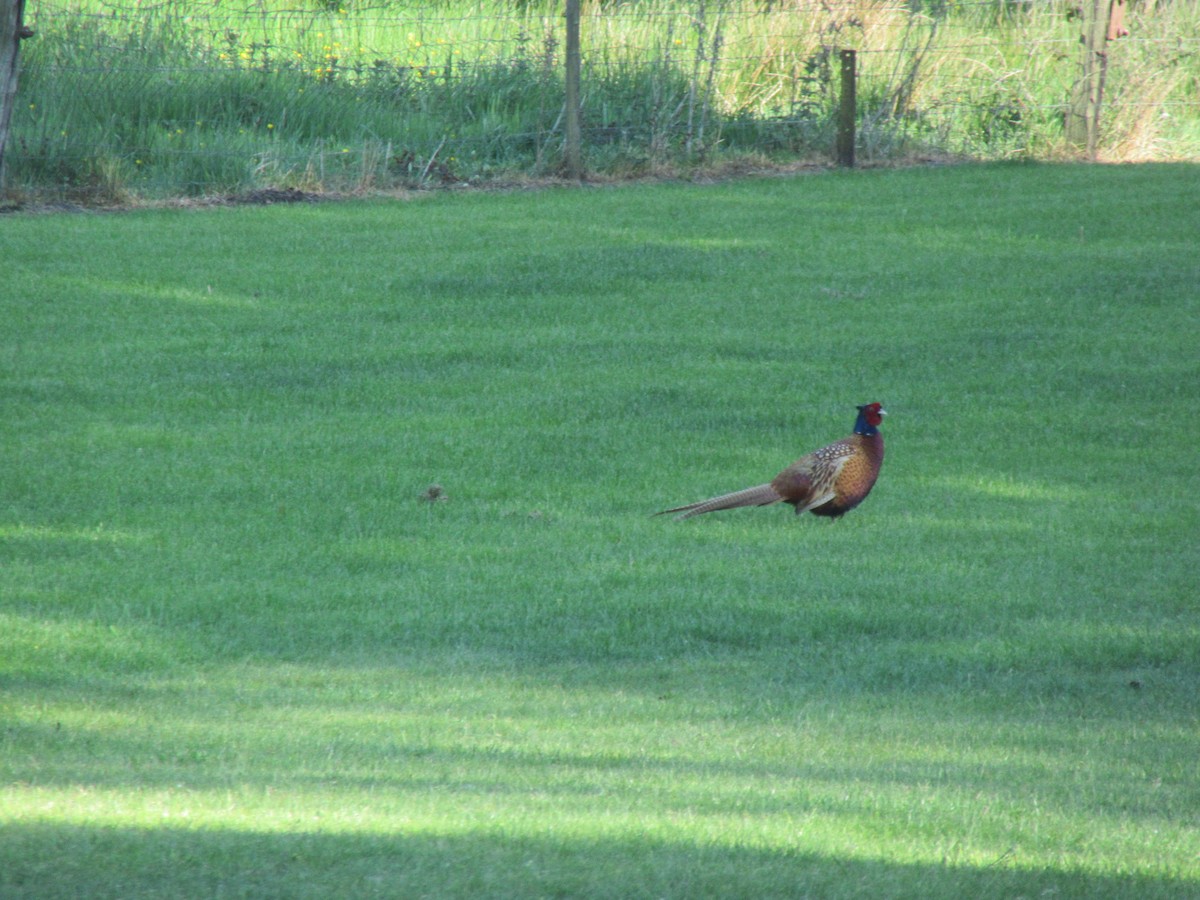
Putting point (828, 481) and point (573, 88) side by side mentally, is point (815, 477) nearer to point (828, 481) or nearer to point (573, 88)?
point (828, 481)

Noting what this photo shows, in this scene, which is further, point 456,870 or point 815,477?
point 815,477

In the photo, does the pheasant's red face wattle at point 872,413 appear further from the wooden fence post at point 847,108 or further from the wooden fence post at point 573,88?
the wooden fence post at point 847,108

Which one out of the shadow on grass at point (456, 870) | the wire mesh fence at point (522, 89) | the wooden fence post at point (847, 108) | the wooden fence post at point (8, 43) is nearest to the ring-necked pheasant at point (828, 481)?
the wooden fence post at point (8, 43)

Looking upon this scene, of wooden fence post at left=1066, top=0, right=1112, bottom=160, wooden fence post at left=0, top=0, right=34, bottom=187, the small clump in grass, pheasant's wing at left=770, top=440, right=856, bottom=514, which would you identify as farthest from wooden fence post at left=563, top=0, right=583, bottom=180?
wooden fence post at left=0, top=0, right=34, bottom=187

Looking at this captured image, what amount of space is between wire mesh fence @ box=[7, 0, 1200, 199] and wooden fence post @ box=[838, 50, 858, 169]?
30cm

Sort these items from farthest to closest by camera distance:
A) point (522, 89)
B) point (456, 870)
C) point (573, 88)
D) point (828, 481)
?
point (522, 89) < point (573, 88) < point (828, 481) < point (456, 870)

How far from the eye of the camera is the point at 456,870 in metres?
4.03

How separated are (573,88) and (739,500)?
392 inches

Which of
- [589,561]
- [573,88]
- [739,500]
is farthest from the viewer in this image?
[573,88]

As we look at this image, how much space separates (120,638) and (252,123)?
1209cm

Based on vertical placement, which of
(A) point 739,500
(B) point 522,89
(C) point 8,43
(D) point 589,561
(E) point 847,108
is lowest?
(D) point 589,561

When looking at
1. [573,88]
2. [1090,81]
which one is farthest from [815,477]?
[1090,81]

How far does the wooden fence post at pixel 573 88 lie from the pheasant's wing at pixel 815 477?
389 inches

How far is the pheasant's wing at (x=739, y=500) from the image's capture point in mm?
8516
